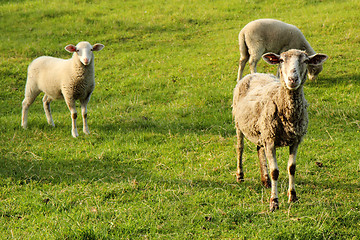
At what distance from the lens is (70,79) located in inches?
334

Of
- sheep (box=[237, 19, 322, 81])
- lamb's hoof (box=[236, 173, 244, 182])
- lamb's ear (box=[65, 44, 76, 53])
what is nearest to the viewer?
lamb's hoof (box=[236, 173, 244, 182])

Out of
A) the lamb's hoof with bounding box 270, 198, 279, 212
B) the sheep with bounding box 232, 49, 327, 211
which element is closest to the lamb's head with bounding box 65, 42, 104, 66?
the sheep with bounding box 232, 49, 327, 211

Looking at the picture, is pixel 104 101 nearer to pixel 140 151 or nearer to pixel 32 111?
pixel 32 111

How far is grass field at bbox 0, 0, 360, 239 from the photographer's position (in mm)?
4660

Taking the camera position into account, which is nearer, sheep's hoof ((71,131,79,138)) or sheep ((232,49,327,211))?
sheep ((232,49,327,211))

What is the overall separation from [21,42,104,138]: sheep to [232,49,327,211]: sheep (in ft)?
13.6

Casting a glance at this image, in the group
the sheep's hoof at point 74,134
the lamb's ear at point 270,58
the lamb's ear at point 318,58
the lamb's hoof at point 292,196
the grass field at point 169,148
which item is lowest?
the sheep's hoof at point 74,134

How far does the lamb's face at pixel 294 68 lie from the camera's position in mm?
4398

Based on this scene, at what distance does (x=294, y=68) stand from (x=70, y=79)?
18.1ft

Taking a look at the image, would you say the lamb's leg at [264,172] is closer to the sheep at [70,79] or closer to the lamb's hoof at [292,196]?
the lamb's hoof at [292,196]

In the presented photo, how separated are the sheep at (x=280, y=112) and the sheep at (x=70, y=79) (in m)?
4.14

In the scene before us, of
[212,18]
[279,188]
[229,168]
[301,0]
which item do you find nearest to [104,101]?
[229,168]

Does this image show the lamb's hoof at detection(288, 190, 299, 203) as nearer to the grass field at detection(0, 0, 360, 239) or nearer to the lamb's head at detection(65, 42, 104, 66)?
the grass field at detection(0, 0, 360, 239)

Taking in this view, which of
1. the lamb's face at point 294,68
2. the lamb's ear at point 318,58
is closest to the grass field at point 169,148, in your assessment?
the lamb's face at point 294,68
